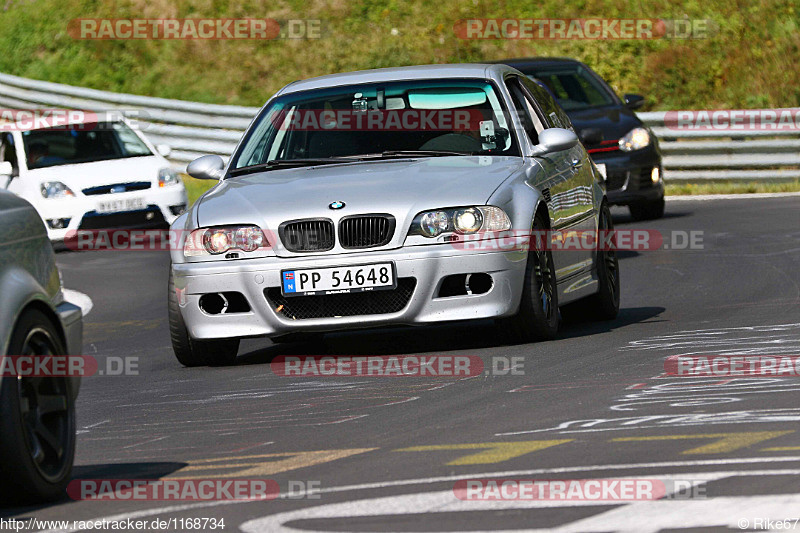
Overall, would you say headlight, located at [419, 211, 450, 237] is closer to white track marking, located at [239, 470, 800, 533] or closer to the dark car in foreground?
the dark car in foreground

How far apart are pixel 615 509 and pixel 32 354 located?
2.03 metres

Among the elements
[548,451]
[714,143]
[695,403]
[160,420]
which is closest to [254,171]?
[160,420]

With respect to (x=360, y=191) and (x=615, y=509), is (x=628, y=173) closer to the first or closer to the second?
(x=360, y=191)

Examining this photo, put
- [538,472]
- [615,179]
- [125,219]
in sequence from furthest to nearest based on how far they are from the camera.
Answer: [125,219]
[615,179]
[538,472]

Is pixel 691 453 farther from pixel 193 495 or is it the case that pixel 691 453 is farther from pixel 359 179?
pixel 359 179

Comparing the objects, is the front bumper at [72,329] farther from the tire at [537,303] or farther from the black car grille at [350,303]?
the tire at [537,303]

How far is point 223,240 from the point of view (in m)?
9.27

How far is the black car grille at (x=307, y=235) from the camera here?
9102 mm

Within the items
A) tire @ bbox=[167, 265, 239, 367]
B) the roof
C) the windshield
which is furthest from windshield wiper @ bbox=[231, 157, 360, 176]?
the windshield

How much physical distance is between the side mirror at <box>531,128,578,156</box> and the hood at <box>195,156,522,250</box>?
23 cm

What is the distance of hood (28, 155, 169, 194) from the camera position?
19688mm

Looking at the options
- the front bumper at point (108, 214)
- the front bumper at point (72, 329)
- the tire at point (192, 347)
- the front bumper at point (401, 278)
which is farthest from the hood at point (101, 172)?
the front bumper at point (72, 329)

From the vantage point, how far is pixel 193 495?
18.2 ft

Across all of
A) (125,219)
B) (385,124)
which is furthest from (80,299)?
(385,124)
